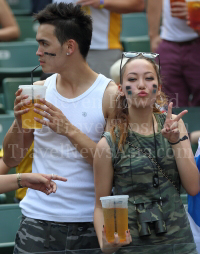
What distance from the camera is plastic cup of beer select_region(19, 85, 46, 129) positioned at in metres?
2.18

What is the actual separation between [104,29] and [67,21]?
1459mm

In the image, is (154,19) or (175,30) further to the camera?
(154,19)

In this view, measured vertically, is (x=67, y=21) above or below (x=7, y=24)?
above

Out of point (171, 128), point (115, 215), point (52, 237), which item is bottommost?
point (52, 237)

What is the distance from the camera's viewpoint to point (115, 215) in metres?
1.83

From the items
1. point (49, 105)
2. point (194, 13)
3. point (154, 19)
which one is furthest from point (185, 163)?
point (154, 19)

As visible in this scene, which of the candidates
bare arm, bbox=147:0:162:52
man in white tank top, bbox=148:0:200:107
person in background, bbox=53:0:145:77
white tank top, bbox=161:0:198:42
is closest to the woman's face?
person in background, bbox=53:0:145:77

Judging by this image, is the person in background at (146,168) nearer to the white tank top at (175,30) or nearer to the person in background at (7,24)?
the white tank top at (175,30)

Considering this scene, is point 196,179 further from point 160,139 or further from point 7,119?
point 7,119

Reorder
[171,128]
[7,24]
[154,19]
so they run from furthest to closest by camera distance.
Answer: [7,24] → [154,19] → [171,128]

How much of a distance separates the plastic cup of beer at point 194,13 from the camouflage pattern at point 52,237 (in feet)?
6.35

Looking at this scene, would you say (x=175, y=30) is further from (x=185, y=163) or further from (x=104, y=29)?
(x=185, y=163)

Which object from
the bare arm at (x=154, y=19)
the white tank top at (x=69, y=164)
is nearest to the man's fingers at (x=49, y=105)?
the white tank top at (x=69, y=164)

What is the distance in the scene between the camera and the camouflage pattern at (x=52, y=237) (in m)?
2.22
